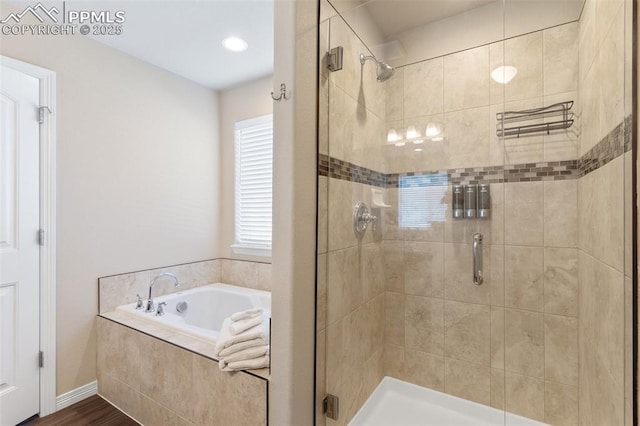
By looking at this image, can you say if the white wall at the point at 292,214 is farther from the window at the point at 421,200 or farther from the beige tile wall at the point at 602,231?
the beige tile wall at the point at 602,231

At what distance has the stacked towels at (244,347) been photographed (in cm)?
152

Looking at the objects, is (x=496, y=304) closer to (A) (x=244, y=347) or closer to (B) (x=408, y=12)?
(A) (x=244, y=347)

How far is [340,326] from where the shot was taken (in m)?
1.59

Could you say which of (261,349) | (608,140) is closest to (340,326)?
(261,349)

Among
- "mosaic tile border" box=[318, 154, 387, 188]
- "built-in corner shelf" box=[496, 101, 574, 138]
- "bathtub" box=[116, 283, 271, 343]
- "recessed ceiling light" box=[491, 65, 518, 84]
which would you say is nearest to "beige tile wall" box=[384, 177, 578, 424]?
"mosaic tile border" box=[318, 154, 387, 188]

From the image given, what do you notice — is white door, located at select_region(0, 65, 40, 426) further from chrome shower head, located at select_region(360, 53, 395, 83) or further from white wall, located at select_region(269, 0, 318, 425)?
chrome shower head, located at select_region(360, 53, 395, 83)

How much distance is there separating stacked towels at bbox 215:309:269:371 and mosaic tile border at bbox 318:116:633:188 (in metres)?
0.87

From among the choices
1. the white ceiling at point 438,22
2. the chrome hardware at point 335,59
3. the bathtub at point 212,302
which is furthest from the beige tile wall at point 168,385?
the white ceiling at point 438,22

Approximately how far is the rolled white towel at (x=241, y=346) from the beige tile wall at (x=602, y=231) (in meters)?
1.36

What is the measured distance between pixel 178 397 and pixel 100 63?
7.80 feet

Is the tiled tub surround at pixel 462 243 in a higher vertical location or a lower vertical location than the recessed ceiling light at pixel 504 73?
lower

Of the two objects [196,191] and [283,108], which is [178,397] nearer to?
[283,108]

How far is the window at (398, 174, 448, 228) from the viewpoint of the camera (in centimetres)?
171

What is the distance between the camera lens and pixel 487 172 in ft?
5.41
